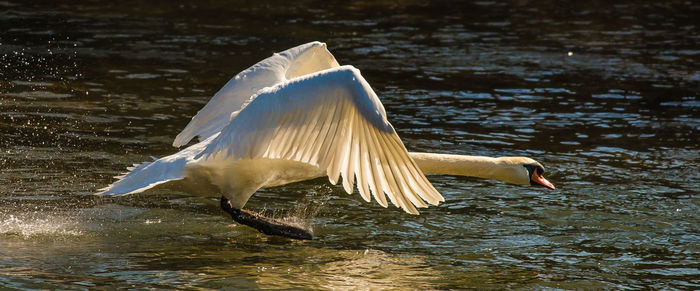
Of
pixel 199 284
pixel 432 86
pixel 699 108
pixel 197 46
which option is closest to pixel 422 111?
pixel 432 86

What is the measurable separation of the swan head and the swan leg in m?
1.56

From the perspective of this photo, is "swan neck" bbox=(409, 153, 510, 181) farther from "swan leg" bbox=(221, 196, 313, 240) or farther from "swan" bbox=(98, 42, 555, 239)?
"swan leg" bbox=(221, 196, 313, 240)

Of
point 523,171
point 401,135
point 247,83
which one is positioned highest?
point 247,83

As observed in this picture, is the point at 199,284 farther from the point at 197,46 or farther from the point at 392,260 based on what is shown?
the point at 197,46

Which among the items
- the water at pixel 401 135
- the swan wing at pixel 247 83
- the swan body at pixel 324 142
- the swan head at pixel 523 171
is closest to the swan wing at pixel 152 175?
the swan body at pixel 324 142

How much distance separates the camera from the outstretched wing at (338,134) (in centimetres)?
614

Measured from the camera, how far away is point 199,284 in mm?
6105

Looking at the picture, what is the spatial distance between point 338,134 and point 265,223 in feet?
4.50

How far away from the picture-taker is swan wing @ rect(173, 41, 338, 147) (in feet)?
26.3

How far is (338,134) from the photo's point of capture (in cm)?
629

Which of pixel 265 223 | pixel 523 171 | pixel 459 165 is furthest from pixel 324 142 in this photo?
pixel 523 171

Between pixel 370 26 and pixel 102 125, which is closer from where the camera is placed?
pixel 102 125

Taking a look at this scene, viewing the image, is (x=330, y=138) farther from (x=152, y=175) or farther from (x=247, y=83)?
(x=247, y=83)

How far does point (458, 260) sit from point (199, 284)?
5.93ft
